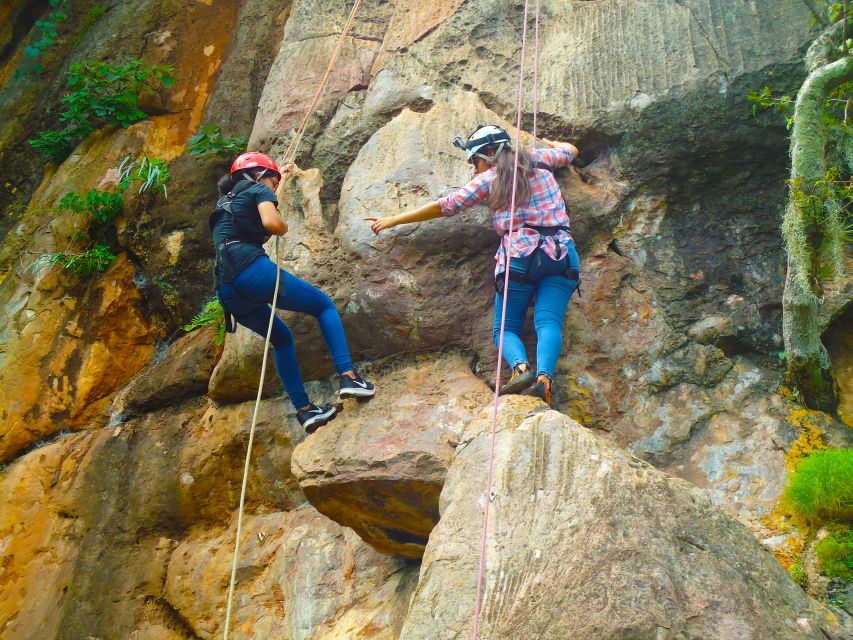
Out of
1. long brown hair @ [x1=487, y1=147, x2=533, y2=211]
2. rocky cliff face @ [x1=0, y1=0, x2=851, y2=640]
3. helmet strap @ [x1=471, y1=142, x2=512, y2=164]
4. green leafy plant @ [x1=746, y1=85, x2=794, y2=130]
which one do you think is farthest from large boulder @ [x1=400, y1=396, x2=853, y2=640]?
green leafy plant @ [x1=746, y1=85, x2=794, y2=130]

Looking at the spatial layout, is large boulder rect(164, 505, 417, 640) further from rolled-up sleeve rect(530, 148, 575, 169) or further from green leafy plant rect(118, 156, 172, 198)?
green leafy plant rect(118, 156, 172, 198)

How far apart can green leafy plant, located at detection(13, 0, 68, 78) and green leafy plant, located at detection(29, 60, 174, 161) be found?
1.78 m

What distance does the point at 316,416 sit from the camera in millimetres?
5371

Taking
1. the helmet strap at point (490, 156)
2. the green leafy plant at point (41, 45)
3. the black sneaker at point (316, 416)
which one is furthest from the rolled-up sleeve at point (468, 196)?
the green leafy plant at point (41, 45)

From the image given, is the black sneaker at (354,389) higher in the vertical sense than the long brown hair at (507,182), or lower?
lower

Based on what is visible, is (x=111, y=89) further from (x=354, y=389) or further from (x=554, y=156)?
(x=554, y=156)

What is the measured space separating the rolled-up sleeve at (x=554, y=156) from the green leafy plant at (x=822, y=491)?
2476 millimetres

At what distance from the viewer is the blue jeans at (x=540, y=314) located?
483 cm

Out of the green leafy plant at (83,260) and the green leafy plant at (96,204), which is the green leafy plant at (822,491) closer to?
the green leafy plant at (83,260)

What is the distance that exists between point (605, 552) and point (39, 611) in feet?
16.3

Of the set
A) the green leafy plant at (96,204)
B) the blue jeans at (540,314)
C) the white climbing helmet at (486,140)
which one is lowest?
the blue jeans at (540,314)

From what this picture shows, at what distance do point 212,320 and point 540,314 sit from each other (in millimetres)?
3483

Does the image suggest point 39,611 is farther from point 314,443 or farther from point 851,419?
point 851,419

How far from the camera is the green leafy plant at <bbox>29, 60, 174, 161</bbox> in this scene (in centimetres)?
866
